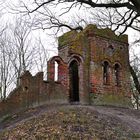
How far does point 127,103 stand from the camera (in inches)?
762

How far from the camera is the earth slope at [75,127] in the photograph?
36.0 ft

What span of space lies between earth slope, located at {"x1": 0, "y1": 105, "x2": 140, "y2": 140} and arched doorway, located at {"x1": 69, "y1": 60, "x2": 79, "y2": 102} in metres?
4.48

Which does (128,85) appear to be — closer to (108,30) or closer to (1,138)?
(108,30)

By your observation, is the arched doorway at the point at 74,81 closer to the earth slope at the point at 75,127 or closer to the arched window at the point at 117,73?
the arched window at the point at 117,73

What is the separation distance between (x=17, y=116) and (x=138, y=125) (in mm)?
5103

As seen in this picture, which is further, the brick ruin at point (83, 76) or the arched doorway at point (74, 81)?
the arched doorway at point (74, 81)

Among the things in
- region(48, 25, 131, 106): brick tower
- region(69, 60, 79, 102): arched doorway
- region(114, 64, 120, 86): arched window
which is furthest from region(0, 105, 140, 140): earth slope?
region(114, 64, 120, 86): arched window

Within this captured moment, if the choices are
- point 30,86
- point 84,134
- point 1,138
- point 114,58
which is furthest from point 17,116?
point 114,58

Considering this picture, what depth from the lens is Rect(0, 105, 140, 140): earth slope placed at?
11.0 meters

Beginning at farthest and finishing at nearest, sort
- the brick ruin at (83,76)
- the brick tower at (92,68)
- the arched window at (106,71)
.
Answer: the arched window at (106,71), the brick tower at (92,68), the brick ruin at (83,76)

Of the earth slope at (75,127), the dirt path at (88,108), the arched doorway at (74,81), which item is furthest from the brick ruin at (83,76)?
the earth slope at (75,127)

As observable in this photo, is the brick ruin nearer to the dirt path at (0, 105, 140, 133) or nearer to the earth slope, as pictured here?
→ the dirt path at (0, 105, 140, 133)

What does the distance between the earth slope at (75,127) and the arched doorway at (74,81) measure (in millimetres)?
4476

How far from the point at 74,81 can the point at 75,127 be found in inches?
288
